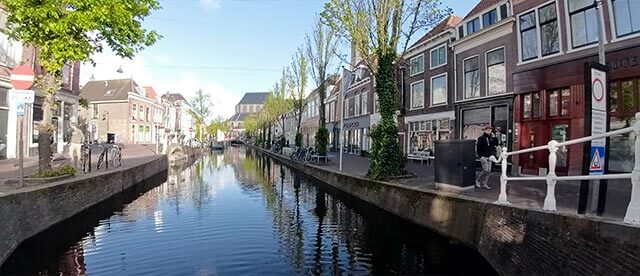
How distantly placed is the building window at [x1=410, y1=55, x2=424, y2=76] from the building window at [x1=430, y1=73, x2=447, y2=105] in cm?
190

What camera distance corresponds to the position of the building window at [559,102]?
13.7m

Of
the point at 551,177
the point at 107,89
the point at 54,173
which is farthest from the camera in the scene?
the point at 107,89

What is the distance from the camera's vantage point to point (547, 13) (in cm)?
1463

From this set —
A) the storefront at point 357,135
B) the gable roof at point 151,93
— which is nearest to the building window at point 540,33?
the storefront at point 357,135

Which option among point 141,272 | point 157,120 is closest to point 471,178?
point 141,272

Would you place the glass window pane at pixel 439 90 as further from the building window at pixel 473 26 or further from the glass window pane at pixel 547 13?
the glass window pane at pixel 547 13

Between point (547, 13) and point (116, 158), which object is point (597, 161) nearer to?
point (547, 13)

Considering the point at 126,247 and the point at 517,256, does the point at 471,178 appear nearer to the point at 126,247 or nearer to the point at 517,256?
the point at 517,256

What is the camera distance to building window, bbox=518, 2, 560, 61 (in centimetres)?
1436

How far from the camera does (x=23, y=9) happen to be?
999 centimetres

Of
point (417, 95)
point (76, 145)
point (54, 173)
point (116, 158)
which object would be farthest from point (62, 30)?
point (417, 95)

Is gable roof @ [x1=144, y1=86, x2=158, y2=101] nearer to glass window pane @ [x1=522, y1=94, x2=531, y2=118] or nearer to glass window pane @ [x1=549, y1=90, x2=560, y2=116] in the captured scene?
glass window pane @ [x1=522, y1=94, x2=531, y2=118]

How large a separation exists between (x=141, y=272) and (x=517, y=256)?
5885 mm

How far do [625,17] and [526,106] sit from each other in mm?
4708
